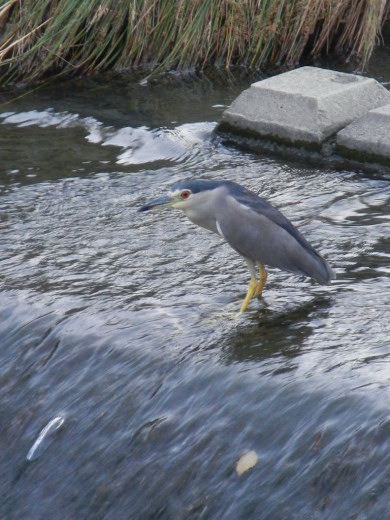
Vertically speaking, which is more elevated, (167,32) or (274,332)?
(167,32)

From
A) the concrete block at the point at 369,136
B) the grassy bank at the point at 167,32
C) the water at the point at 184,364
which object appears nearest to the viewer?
the water at the point at 184,364

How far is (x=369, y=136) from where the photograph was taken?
6.39 m

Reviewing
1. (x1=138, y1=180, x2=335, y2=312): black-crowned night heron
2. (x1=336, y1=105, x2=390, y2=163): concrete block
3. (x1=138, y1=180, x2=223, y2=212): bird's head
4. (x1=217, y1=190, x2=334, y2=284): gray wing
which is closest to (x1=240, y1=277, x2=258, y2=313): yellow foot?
(x1=138, y1=180, x2=335, y2=312): black-crowned night heron

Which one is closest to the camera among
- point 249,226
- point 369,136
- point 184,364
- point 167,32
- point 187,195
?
point 184,364

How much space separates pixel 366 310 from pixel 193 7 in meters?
4.44

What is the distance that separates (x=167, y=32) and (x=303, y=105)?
199 centimetres

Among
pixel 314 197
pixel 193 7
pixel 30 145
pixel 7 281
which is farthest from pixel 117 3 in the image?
pixel 7 281

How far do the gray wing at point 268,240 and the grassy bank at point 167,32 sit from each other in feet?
13.2

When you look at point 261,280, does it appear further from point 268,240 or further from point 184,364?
point 184,364

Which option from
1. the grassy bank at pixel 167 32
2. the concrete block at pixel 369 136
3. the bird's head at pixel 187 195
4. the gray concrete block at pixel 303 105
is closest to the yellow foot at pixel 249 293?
the bird's head at pixel 187 195

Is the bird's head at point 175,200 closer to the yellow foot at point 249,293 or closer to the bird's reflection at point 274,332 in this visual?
the yellow foot at point 249,293

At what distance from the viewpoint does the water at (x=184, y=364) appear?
3.51 metres

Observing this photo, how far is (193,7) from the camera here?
26.4 ft

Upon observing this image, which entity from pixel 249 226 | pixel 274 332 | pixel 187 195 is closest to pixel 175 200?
pixel 187 195
